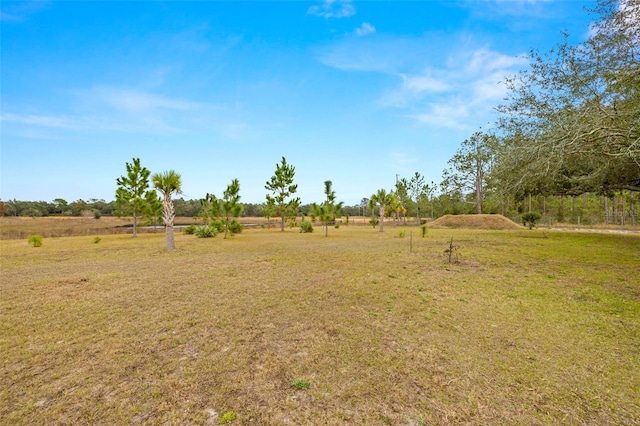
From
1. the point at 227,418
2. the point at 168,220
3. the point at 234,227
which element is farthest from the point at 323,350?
the point at 234,227

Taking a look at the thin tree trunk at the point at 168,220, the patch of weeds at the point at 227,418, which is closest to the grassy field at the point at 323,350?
the patch of weeds at the point at 227,418

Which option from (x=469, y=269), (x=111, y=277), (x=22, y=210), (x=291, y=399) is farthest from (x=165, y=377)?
(x=22, y=210)

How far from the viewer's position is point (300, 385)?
11.0 feet

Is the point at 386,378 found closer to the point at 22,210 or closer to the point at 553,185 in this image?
the point at 553,185

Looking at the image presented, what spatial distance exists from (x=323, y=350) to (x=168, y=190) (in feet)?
52.2

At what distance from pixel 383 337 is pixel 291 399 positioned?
85.0 inches

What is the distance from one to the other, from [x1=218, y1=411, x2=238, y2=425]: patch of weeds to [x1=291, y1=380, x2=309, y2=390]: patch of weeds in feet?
2.52

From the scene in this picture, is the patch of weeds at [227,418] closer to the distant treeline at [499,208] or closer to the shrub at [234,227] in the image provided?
the distant treeline at [499,208]

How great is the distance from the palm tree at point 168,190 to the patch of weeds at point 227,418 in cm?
1531

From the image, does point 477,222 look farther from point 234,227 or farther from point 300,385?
point 300,385

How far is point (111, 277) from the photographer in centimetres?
924

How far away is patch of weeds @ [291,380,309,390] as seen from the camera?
332 centimetres

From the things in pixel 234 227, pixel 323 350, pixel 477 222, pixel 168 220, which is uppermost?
pixel 168 220

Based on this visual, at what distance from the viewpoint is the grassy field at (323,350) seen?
2.97m
